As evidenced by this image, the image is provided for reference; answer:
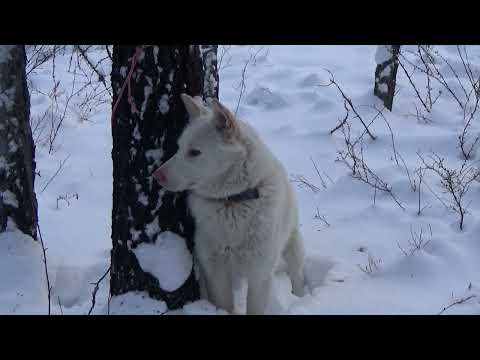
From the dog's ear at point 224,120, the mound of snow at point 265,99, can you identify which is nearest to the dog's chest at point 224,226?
the dog's ear at point 224,120

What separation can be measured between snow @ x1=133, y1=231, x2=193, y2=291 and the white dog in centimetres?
18

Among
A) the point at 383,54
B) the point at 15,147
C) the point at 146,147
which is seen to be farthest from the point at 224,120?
the point at 383,54

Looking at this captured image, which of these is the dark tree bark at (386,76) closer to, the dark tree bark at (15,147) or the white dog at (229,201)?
the white dog at (229,201)

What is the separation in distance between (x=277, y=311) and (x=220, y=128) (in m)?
1.34

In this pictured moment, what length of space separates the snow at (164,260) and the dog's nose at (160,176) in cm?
34

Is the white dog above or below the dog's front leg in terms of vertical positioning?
above

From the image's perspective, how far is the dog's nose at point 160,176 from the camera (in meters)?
2.59

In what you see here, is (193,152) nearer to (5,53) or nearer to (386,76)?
(5,53)

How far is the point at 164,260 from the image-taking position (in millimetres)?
2752

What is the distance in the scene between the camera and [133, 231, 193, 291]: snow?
274 centimetres

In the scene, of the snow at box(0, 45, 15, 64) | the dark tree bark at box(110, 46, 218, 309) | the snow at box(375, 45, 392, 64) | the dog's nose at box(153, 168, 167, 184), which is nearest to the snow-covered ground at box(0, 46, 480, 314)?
the dark tree bark at box(110, 46, 218, 309)

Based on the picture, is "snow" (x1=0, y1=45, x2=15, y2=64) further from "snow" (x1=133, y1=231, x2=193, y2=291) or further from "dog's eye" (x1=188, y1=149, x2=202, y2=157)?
"snow" (x1=133, y1=231, x2=193, y2=291)
